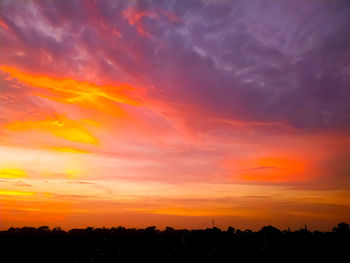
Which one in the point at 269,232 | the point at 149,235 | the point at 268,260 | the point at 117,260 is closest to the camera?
the point at 268,260

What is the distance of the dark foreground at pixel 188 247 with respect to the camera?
55.7 feet

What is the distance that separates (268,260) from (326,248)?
378cm

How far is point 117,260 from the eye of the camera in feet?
57.7

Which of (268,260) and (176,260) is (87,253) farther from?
(268,260)

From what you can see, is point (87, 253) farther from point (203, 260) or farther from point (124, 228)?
point (124, 228)

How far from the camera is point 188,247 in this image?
18.6m

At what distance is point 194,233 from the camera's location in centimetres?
2161

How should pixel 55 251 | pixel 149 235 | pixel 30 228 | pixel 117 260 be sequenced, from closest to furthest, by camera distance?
pixel 117 260 → pixel 55 251 → pixel 149 235 → pixel 30 228

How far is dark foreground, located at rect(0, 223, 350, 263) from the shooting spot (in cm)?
1698

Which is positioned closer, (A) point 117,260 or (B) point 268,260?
(B) point 268,260

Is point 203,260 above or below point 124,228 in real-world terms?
below

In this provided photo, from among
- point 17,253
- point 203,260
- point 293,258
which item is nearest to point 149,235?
point 203,260

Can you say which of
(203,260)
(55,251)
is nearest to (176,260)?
(203,260)

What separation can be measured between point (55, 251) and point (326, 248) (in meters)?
15.1
